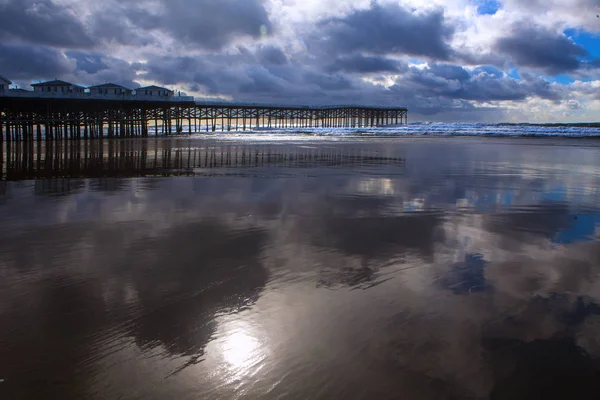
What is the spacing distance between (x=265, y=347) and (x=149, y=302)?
152 centimetres

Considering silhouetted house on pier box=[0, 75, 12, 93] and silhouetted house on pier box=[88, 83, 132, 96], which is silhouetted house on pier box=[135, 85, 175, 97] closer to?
silhouetted house on pier box=[88, 83, 132, 96]

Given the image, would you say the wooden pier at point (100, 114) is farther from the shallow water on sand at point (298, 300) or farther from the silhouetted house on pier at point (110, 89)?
the shallow water on sand at point (298, 300)

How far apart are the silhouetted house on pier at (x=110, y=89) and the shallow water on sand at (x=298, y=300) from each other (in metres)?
53.2

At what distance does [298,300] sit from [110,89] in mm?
60959

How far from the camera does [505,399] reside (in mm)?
3066

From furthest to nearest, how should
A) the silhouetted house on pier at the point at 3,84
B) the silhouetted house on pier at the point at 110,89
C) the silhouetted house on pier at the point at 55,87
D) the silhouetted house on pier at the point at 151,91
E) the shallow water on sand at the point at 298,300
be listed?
the silhouetted house on pier at the point at 151,91
the silhouetted house on pier at the point at 110,89
the silhouetted house on pier at the point at 55,87
the silhouetted house on pier at the point at 3,84
the shallow water on sand at the point at 298,300

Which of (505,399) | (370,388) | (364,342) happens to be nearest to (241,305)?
(364,342)

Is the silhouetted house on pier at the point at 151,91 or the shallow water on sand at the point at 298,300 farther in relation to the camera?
the silhouetted house on pier at the point at 151,91

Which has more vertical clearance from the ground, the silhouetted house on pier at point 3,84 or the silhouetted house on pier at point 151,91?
the silhouetted house on pier at point 151,91

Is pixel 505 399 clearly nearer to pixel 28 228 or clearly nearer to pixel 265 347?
pixel 265 347

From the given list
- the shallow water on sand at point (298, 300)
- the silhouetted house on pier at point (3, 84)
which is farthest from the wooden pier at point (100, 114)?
→ the shallow water on sand at point (298, 300)

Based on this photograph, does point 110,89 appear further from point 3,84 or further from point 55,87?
point 3,84

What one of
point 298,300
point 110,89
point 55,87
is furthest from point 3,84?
point 298,300

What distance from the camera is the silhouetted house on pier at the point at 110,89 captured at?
187ft
